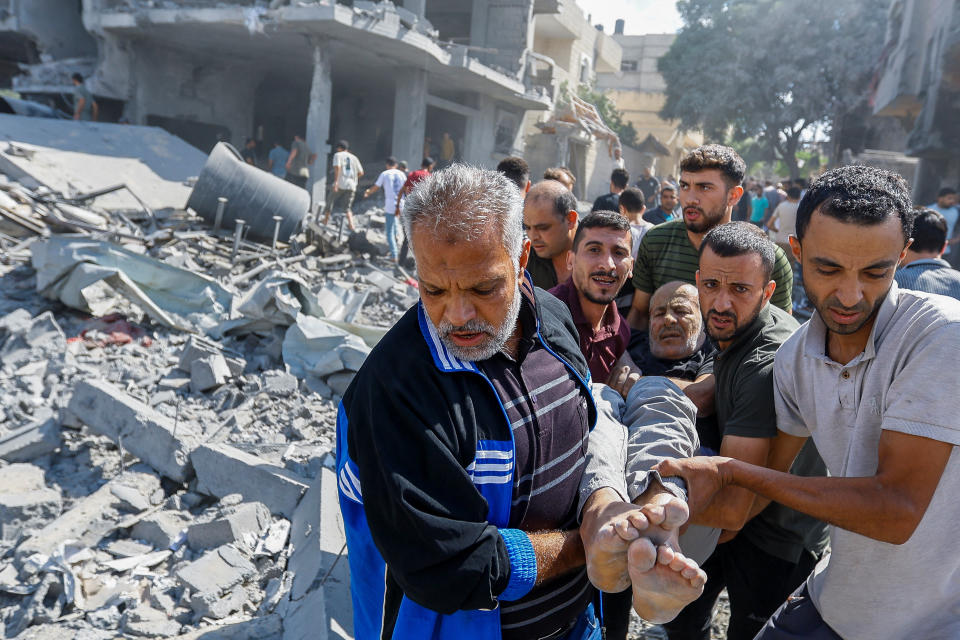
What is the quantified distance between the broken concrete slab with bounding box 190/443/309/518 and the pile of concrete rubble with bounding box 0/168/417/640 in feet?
0.04

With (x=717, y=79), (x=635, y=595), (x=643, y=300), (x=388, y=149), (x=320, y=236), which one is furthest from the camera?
(x=717, y=79)

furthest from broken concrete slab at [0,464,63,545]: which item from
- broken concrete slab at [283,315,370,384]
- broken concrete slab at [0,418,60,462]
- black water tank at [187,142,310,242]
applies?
black water tank at [187,142,310,242]

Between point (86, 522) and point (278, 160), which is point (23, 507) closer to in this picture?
point (86, 522)

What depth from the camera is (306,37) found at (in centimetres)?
1388

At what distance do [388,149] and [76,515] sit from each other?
19.5 metres

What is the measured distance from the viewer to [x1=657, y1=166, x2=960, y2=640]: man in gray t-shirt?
151 centimetres

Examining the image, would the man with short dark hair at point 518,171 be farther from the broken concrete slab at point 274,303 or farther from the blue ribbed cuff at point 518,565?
the blue ribbed cuff at point 518,565

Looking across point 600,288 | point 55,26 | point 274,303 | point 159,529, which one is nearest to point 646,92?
point 55,26

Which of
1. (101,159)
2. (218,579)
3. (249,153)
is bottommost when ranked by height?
(218,579)

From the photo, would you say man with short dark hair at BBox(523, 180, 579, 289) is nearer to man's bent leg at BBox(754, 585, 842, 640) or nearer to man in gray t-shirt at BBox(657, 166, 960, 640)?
man in gray t-shirt at BBox(657, 166, 960, 640)

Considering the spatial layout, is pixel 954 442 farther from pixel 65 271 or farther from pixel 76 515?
pixel 65 271

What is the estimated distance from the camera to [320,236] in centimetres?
1096

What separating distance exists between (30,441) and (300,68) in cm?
1603

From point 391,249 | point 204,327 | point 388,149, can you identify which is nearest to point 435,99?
point 388,149
